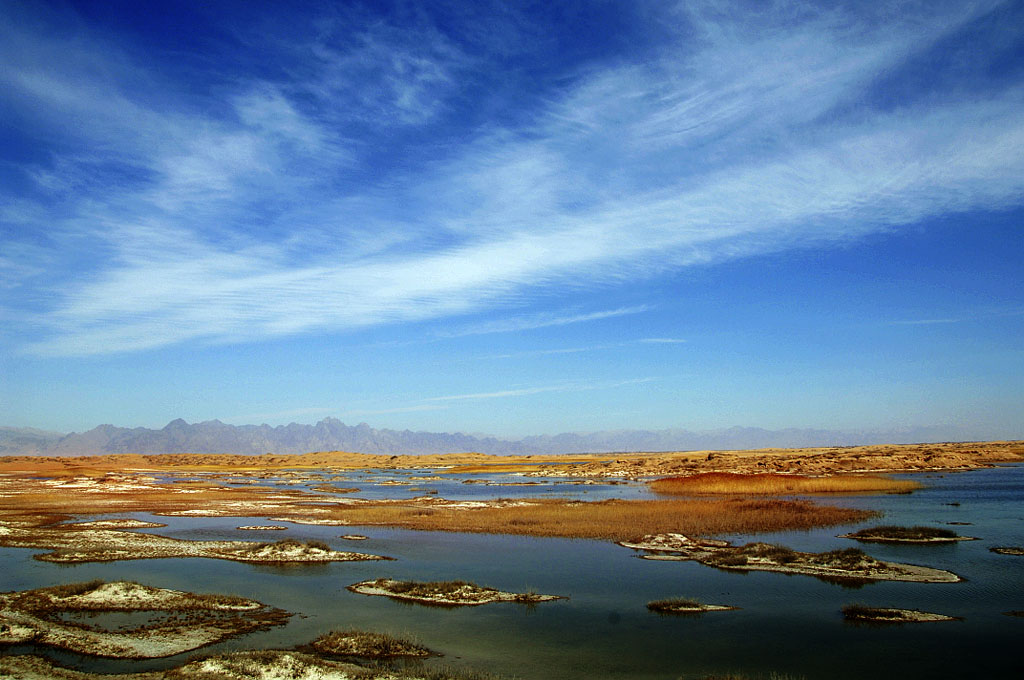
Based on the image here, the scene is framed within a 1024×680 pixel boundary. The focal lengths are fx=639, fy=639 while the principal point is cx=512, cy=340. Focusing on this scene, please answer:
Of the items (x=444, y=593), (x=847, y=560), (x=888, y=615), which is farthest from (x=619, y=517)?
(x=888, y=615)

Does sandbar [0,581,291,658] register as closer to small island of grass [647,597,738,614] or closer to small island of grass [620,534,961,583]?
small island of grass [647,597,738,614]

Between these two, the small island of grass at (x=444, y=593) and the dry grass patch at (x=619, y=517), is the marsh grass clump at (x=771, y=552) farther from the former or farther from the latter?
the small island of grass at (x=444, y=593)

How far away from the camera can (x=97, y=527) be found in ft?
148

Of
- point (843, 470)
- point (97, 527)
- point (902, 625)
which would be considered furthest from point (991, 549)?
point (843, 470)

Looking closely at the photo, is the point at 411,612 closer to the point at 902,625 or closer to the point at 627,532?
the point at 902,625

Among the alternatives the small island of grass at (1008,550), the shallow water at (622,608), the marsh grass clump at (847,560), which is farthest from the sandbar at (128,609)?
the small island of grass at (1008,550)

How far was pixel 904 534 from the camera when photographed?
36938 mm

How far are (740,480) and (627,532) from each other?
116 feet

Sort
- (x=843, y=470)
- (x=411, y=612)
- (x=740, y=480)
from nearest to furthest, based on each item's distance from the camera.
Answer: (x=411, y=612) → (x=740, y=480) → (x=843, y=470)

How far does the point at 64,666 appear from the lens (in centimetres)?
1808

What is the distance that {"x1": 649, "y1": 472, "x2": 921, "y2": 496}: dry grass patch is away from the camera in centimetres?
6494

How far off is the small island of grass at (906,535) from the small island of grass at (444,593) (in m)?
21.9

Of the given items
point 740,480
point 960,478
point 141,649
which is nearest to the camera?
point 141,649

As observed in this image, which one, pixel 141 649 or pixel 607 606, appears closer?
pixel 141 649
